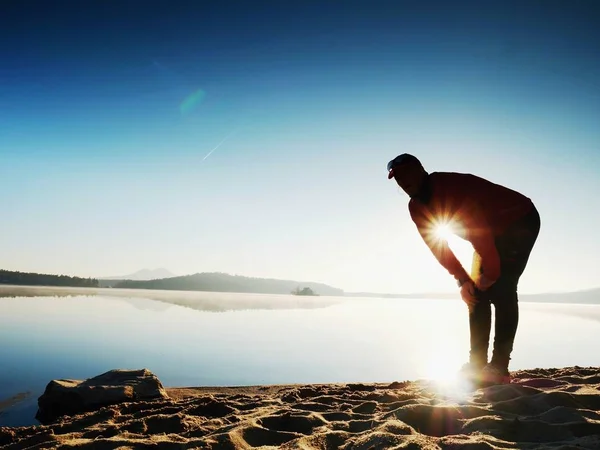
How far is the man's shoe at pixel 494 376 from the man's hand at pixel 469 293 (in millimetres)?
635

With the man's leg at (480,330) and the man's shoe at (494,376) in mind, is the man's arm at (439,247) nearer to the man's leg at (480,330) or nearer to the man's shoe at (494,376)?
the man's leg at (480,330)

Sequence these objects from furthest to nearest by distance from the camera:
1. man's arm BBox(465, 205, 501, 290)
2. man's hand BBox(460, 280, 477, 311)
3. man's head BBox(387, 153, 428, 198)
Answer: man's hand BBox(460, 280, 477, 311) → man's head BBox(387, 153, 428, 198) → man's arm BBox(465, 205, 501, 290)

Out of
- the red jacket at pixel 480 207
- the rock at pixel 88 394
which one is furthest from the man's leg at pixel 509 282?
the rock at pixel 88 394

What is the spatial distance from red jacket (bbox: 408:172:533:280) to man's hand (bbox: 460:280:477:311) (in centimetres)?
31

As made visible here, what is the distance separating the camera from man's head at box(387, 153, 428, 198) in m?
3.82

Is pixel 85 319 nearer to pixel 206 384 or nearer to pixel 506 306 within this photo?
pixel 206 384

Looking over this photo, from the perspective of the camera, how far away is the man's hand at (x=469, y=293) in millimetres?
4031

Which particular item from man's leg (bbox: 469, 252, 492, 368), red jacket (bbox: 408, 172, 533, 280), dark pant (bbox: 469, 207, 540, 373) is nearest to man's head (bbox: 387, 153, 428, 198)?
red jacket (bbox: 408, 172, 533, 280)

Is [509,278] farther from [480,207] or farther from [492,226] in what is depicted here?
[480,207]

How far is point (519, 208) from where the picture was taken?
379cm

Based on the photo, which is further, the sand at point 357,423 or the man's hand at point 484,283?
the man's hand at point 484,283

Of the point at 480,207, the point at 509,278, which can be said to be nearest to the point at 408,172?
the point at 480,207

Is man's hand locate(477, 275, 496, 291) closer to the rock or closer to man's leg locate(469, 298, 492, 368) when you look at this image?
man's leg locate(469, 298, 492, 368)

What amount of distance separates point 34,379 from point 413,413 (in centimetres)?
574
